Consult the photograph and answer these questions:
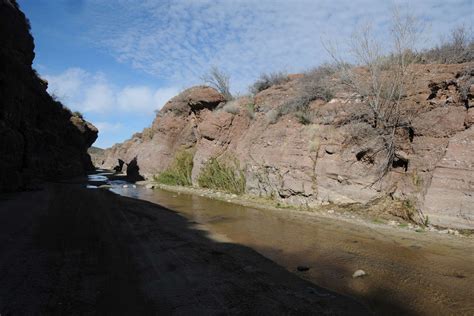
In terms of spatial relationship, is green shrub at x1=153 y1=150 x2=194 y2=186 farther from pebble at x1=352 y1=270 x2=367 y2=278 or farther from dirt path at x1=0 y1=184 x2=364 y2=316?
pebble at x1=352 y1=270 x2=367 y2=278

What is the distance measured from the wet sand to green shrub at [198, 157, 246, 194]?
19.4 feet

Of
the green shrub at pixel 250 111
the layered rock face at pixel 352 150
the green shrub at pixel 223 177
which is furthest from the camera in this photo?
the green shrub at pixel 250 111

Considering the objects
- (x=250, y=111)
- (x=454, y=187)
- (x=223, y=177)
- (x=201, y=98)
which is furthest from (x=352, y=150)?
(x=201, y=98)

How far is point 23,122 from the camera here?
2044 cm

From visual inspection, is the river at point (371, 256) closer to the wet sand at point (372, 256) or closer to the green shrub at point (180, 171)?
the wet sand at point (372, 256)

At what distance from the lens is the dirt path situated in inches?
172

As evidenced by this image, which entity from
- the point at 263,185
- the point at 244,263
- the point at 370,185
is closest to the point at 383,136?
the point at 370,185

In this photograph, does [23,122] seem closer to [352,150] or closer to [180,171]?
[180,171]

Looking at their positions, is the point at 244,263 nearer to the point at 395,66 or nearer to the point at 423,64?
the point at 395,66

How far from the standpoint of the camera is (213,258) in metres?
6.53

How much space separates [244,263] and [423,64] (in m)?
10.4

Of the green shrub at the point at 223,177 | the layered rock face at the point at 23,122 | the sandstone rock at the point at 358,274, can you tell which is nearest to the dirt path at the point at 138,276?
the sandstone rock at the point at 358,274

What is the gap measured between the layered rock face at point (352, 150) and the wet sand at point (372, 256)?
136 cm

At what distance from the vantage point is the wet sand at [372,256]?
16.1ft
